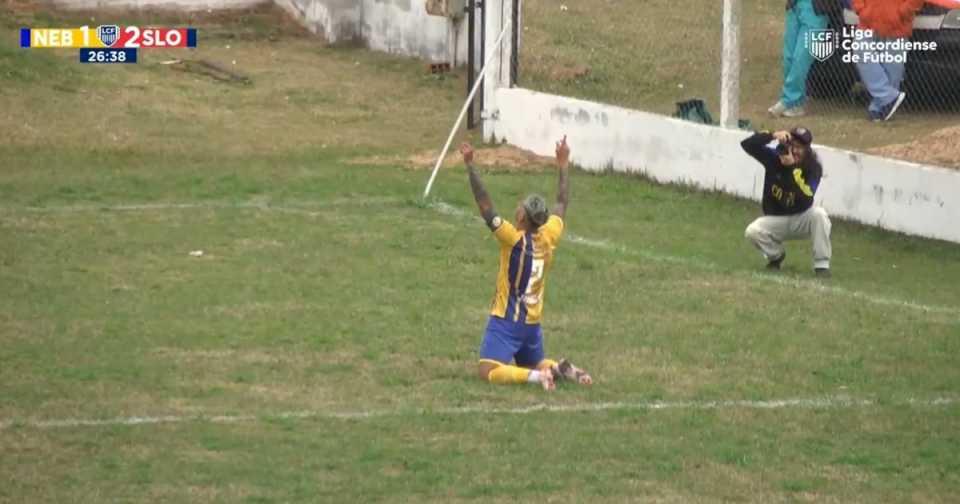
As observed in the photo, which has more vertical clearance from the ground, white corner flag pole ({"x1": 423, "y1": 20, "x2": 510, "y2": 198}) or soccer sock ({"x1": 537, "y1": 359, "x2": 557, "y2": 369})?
white corner flag pole ({"x1": 423, "y1": 20, "x2": 510, "y2": 198})

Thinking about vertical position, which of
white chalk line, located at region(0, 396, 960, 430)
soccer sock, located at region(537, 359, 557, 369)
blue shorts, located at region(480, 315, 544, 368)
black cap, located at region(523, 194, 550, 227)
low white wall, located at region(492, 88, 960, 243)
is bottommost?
white chalk line, located at region(0, 396, 960, 430)

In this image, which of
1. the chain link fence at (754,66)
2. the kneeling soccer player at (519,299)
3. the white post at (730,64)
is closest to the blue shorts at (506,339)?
the kneeling soccer player at (519,299)

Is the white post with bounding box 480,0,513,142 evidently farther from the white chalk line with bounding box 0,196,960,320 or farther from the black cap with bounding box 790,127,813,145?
the black cap with bounding box 790,127,813,145

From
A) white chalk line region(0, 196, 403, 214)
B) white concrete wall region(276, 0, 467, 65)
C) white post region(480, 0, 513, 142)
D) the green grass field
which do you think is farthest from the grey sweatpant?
white concrete wall region(276, 0, 467, 65)

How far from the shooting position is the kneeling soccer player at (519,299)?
11359 mm

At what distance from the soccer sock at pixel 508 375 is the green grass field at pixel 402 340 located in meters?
0.16

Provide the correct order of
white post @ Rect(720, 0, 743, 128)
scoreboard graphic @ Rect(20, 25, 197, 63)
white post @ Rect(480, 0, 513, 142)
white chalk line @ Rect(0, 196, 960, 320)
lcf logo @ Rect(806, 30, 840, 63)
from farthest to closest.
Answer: scoreboard graphic @ Rect(20, 25, 197, 63)
white post @ Rect(480, 0, 513, 142)
lcf logo @ Rect(806, 30, 840, 63)
white post @ Rect(720, 0, 743, 128)
white chalk line @ Rect(0, 196, 960, 320)

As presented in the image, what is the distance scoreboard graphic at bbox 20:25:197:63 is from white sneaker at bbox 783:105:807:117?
9711mm

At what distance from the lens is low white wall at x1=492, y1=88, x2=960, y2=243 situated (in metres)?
16.8

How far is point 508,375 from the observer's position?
11352 mm

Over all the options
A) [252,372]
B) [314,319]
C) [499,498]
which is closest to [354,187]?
[314,319]

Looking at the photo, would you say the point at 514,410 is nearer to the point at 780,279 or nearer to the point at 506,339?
the point at 506,339

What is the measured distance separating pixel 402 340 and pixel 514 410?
1.98 metres

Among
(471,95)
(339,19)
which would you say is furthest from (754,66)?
(339,19)
